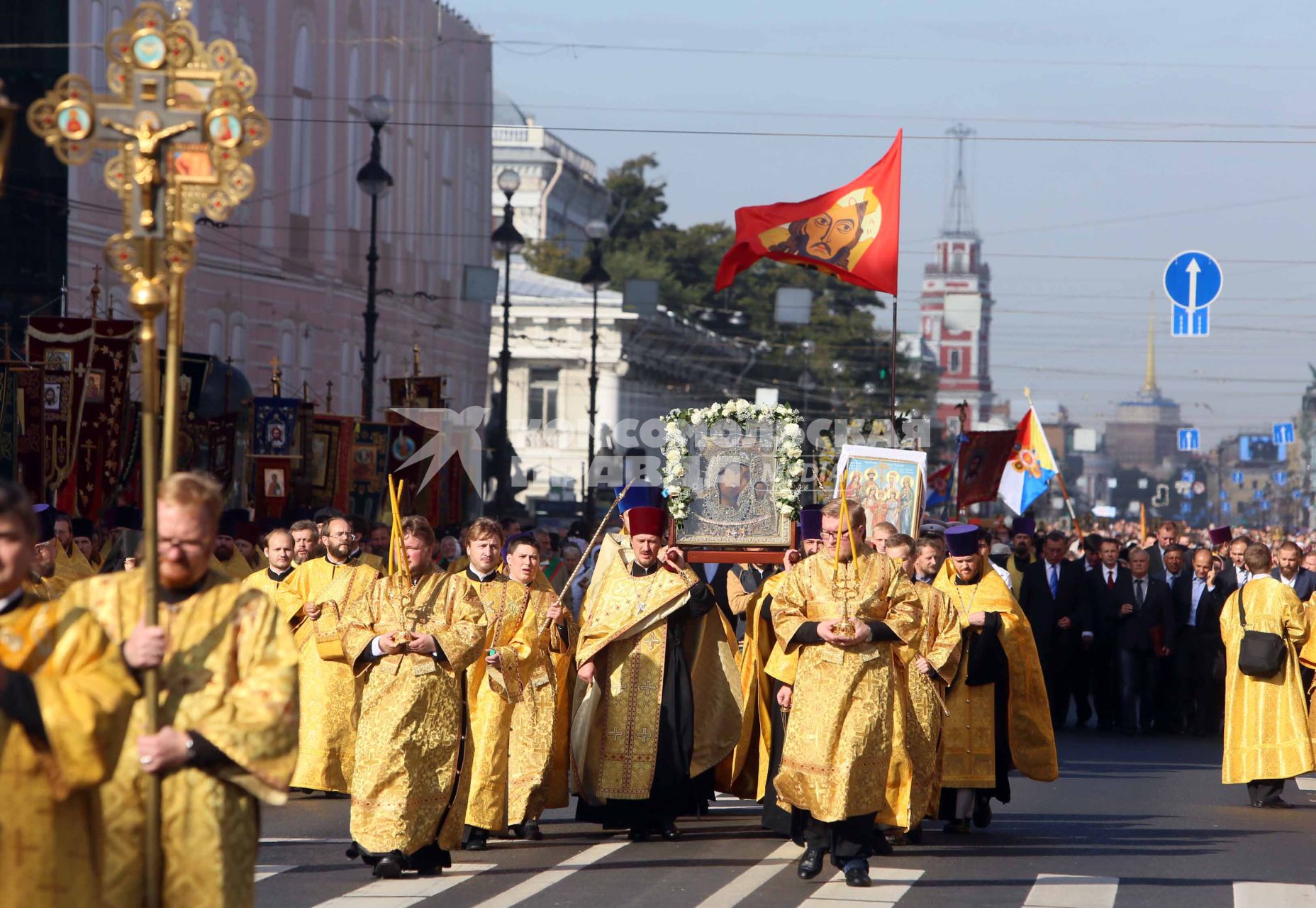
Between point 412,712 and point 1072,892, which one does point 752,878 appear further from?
point 412,712

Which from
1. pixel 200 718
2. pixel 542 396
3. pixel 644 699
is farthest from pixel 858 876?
pixel 542 396

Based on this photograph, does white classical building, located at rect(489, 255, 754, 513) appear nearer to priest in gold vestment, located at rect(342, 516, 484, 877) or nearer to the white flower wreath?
the white flower wreath

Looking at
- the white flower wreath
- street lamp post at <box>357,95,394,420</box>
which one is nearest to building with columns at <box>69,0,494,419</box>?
street lamp post at <box>357,95,394,420</box>

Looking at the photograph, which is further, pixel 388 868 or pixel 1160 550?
pixel 1160 550

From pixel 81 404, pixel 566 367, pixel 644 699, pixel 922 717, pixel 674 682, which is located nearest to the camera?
pixel 922 717

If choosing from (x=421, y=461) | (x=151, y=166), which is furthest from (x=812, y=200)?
(x=151, y=166)

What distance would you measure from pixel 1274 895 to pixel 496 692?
3928mm

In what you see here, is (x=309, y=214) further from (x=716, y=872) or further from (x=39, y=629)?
(x=39, y=629)

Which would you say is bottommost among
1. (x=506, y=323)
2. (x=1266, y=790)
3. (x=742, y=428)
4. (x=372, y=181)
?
(x=1266, y=790)

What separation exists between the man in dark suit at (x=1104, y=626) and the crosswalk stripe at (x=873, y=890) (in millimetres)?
9600

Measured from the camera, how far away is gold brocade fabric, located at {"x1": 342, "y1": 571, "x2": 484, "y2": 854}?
944 cm

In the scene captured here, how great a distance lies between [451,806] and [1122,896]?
303cm

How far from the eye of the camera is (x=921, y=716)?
436 inches

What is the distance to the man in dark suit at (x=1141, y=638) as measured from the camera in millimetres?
18875
